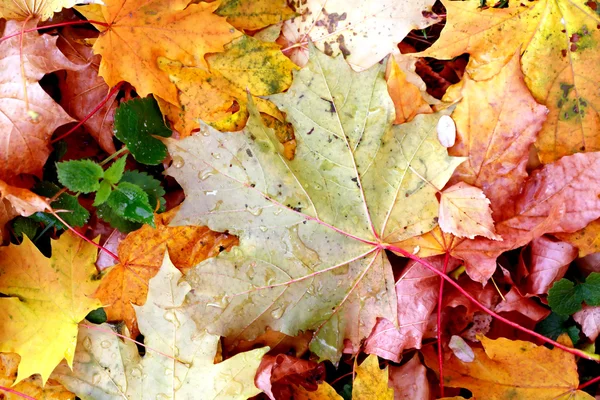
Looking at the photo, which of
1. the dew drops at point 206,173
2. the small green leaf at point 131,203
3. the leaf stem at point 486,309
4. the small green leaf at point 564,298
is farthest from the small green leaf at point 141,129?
the small green leaf at point 564,298

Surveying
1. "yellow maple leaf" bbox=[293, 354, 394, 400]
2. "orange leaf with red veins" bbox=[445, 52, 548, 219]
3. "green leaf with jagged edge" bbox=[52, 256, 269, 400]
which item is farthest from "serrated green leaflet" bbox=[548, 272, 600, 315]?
"green leaf with jagged edge" bbox=[52, 256, 269, 400]

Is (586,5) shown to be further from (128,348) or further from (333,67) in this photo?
(128,348)

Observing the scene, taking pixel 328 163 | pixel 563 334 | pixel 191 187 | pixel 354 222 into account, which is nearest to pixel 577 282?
pixel 563 334

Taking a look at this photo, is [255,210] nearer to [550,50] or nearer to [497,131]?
[497,131]

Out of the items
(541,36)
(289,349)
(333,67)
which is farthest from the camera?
(289,349)

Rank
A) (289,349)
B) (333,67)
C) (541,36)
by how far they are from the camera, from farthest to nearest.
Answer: (289,349) < (541,36) < (333,67)
